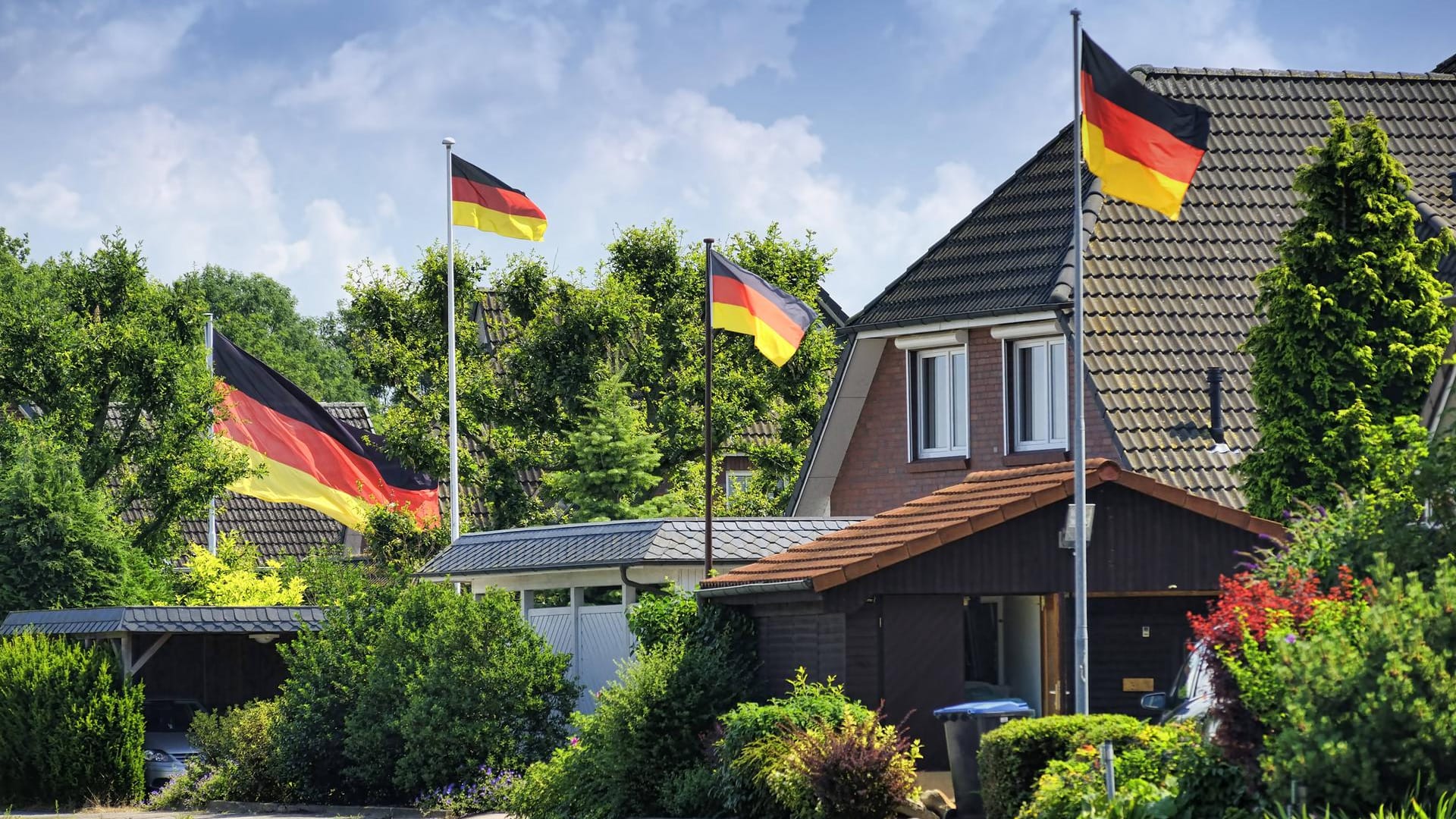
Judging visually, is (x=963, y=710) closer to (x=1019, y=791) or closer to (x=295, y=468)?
(x=1019, y=791)

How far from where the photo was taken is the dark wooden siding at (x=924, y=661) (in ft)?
72.5

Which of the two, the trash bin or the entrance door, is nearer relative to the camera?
the trash bin

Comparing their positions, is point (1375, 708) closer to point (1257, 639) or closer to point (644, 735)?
point (1257, 639)

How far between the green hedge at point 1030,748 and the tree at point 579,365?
22781 mm

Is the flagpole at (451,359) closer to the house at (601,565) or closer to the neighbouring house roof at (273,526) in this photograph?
the house at (601,565)

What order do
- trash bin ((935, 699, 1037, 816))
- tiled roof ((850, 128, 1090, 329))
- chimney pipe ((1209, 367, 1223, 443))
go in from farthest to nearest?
1. tiled roof ((850, 128, 1090, 329))
2. chimney pipe ((1209, 367, 1223, 443))
3. trash bin ((935, 699, 1037, 816))

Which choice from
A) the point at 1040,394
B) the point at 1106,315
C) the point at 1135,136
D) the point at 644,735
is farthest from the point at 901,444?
the point at 1135,136

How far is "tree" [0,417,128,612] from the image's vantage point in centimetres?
3284

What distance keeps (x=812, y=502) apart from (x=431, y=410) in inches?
463

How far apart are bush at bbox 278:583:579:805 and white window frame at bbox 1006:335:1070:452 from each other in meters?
7.06

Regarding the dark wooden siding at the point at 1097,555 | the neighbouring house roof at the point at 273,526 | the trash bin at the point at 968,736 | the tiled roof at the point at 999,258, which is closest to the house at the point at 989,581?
the dark wooden siding at the point at 1097,555

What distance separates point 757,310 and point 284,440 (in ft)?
49.1

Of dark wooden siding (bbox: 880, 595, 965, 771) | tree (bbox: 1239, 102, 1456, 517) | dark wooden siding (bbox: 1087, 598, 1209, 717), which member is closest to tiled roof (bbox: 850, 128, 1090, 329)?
tree (bbox: 1239, 102, 1456, 517)

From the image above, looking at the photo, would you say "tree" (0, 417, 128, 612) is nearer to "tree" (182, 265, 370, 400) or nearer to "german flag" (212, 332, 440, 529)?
"german flag" (212, 332, 440, 529)
